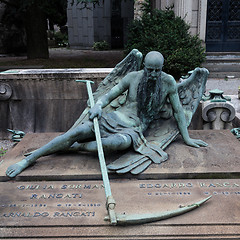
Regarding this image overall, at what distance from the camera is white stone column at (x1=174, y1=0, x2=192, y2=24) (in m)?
11.8

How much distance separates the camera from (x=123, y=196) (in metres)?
3.36

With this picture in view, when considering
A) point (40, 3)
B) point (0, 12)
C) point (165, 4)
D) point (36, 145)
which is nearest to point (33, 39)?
point (40, 3)

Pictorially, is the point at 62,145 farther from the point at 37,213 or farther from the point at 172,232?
the point at 172,232

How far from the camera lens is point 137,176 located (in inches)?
147

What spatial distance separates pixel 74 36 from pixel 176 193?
23725 millimetres

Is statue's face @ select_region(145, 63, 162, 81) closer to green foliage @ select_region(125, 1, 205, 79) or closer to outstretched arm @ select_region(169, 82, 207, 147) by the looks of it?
outstretched arm @ select_region(169, 82, 207, 147)

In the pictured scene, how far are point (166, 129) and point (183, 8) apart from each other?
8.75m

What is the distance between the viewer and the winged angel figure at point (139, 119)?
12.5 ft

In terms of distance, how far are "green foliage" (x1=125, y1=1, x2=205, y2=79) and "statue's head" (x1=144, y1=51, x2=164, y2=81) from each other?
21.5 ft

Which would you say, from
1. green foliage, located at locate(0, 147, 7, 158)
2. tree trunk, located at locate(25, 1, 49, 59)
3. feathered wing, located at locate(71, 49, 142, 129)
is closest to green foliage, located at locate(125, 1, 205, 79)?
tree trunk, located at locate(25, 1, 49, 59)

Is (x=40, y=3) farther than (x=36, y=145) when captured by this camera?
Yes

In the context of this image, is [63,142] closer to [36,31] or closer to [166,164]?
[166,164]

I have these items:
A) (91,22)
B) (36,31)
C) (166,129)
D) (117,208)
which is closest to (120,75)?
(166,129)

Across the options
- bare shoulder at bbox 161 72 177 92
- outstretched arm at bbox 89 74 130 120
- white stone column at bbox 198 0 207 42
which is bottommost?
outstretched arm at bbox 89 74 130 120
